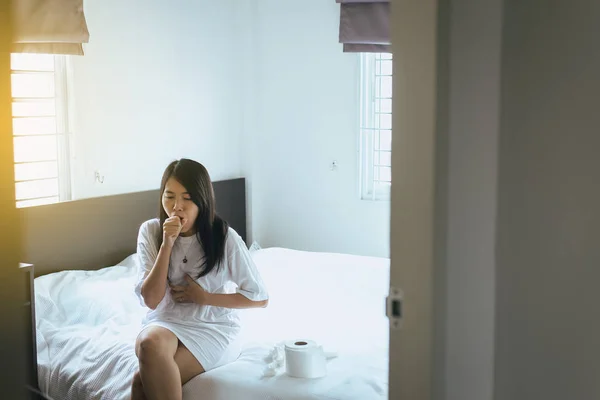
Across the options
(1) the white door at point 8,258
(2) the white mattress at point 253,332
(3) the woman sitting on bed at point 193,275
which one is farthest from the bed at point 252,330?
(1) the white door at point 8,258

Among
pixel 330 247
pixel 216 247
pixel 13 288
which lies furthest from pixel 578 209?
pixel 330 247

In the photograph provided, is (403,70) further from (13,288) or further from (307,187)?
(307,187)

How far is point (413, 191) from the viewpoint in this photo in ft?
4.41

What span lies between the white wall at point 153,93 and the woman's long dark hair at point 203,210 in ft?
4.09

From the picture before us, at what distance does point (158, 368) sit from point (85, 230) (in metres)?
1.52

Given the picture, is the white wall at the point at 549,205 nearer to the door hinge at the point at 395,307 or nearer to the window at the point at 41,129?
the door hinge at the point at 395,307

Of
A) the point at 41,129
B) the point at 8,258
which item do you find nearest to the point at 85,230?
the point at 41,129

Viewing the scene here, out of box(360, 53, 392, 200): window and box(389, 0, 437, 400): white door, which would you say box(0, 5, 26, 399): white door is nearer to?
box(389, 0, 437, 400): white door

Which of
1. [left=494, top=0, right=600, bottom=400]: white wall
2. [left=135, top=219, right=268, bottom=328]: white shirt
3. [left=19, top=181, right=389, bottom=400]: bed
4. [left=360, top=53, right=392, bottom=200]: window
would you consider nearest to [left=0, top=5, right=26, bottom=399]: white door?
[left=494, top=0, right=600, bottom=400]: white wall

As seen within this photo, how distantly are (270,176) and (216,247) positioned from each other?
2426 mm

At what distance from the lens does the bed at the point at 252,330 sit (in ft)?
7.82

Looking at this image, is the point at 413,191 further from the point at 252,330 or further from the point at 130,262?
the point at 130,262

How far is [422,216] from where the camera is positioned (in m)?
1.34

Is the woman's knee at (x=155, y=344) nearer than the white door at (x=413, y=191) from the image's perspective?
No
